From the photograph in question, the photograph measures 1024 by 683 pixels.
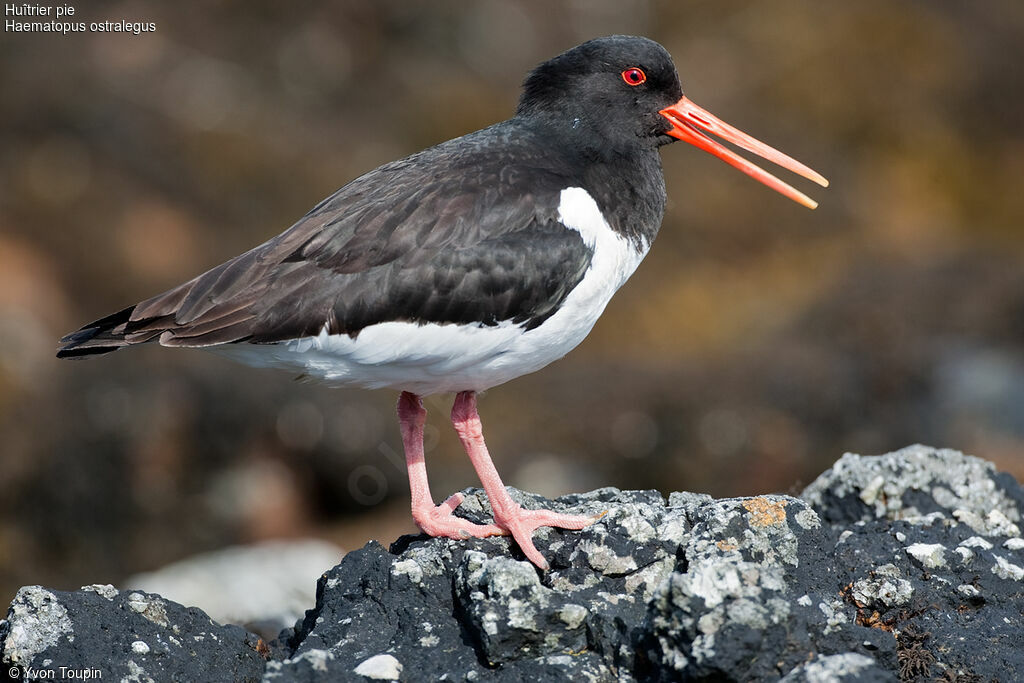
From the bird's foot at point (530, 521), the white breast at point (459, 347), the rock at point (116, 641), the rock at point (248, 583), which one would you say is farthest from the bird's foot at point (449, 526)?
the rock at point (248, 583)

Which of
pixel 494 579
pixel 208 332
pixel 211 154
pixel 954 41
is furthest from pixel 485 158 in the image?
pixel 954 41

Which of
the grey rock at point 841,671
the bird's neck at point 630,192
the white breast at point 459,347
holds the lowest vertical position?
the grey rock at point 841,671

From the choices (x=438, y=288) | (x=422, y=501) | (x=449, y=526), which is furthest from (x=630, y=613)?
(x=438, y=288)

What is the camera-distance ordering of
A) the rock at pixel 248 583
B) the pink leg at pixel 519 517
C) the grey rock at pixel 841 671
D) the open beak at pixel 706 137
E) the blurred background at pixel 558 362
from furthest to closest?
1. the blurred background at pixel 558 362
2. the rock at pixel 248 583
3. the open beak at pixel 706 137
4. the pink leg at pixel 519 517
5. the grey rock at pixel 841 671

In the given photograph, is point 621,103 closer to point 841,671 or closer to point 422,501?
point 422,501

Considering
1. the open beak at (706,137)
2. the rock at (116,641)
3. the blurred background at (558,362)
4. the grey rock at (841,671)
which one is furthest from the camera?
the blurred background at (558,362)

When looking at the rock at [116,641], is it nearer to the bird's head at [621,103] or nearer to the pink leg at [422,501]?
the pink leg at [422,501]

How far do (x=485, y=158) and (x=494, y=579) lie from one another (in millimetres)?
2216

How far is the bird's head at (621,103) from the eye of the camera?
5.88m

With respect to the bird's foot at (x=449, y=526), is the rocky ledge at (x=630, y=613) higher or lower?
lower

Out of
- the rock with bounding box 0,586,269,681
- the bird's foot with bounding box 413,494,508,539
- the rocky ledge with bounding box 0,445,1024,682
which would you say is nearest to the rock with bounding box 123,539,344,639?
the rock with bounding box 0,586,269,681

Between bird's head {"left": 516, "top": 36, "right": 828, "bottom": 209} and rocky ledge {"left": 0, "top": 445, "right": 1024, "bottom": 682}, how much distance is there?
1.95 m

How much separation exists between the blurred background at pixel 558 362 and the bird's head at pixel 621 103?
525cm

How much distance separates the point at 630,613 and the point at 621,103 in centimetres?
285
